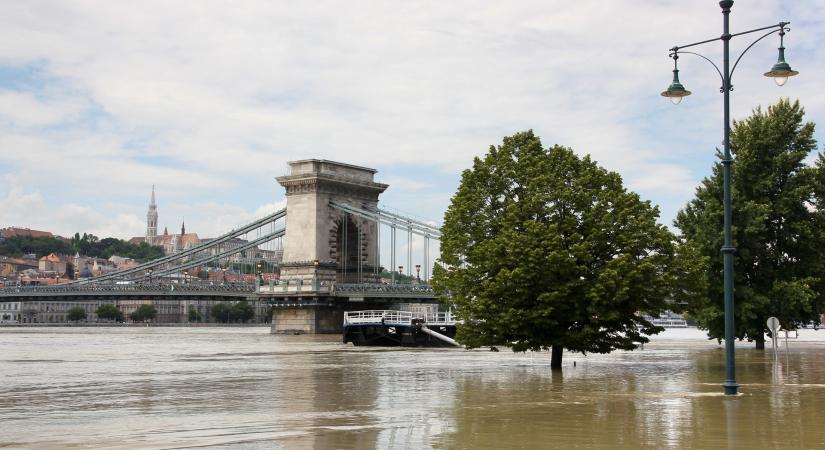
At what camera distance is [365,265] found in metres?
124

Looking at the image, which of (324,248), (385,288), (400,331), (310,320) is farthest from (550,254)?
(324,248)

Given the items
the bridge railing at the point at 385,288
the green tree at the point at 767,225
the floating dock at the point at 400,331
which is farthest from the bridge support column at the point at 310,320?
the green tree at the point at 767,225

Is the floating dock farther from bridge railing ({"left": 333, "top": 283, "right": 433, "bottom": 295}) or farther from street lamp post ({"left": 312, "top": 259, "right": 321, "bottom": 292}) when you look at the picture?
street lamp post ({"left": 312, "top": 259, "right": 321, "bottom": 292})

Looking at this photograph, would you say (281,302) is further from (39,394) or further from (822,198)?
(39,394)

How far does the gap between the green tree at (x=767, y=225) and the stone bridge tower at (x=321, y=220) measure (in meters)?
67.3

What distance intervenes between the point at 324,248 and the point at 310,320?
10.0 meters

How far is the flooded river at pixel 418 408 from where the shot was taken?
17.4 meters

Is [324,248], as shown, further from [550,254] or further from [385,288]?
[550,254]

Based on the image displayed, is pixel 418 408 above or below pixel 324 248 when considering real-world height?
below

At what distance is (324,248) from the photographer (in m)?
117

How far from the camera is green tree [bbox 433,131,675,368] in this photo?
112 ft

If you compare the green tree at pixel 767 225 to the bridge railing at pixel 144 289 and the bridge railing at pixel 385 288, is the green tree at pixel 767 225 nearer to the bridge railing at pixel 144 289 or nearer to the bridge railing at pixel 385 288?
the bridge railing at pixel 385 288

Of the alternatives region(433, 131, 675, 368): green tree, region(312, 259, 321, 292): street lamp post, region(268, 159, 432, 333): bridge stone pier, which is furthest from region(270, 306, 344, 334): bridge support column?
region(433, 131, 675, 368): green tree

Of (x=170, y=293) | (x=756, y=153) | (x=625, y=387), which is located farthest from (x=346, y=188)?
(x=625, y=387)
